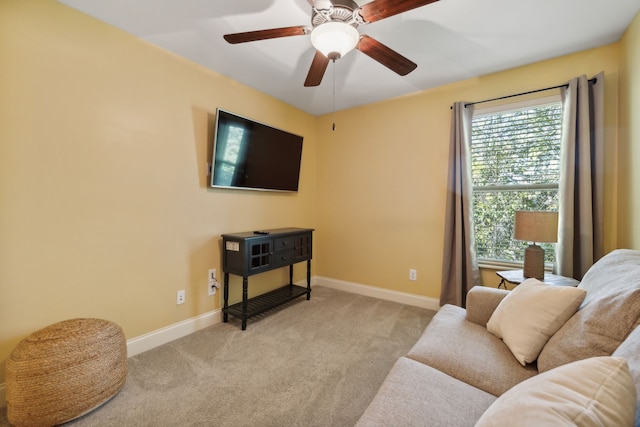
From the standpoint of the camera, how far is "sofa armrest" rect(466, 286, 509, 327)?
1.64 metres

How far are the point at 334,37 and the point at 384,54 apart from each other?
1.34 feet

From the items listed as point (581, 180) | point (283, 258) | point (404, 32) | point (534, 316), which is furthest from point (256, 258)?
point (581, 180)

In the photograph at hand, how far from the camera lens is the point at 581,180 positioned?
2.15 m

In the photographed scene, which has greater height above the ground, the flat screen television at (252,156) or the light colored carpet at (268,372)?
the flat screen television at (252,156)

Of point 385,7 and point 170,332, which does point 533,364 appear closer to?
point 385,7

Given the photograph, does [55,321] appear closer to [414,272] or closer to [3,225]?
[3,225]

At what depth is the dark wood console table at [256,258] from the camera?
2.50m

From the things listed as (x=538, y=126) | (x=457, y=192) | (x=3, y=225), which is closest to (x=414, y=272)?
Answer: (x=457, y=192)

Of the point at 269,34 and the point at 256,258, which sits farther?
the point at 256,258

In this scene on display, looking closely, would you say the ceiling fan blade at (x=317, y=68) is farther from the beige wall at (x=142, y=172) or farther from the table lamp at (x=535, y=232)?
the table lamp at (x=535, y=232)

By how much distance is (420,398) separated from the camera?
3.25 ft

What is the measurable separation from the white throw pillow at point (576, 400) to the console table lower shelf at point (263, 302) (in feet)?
7.34

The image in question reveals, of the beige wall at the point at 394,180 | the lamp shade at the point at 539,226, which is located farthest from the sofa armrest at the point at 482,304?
the beige wall at the point at 394,180

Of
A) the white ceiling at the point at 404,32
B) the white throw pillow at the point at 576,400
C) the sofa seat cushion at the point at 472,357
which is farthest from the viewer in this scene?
the white ceiling at the point at 404,32
